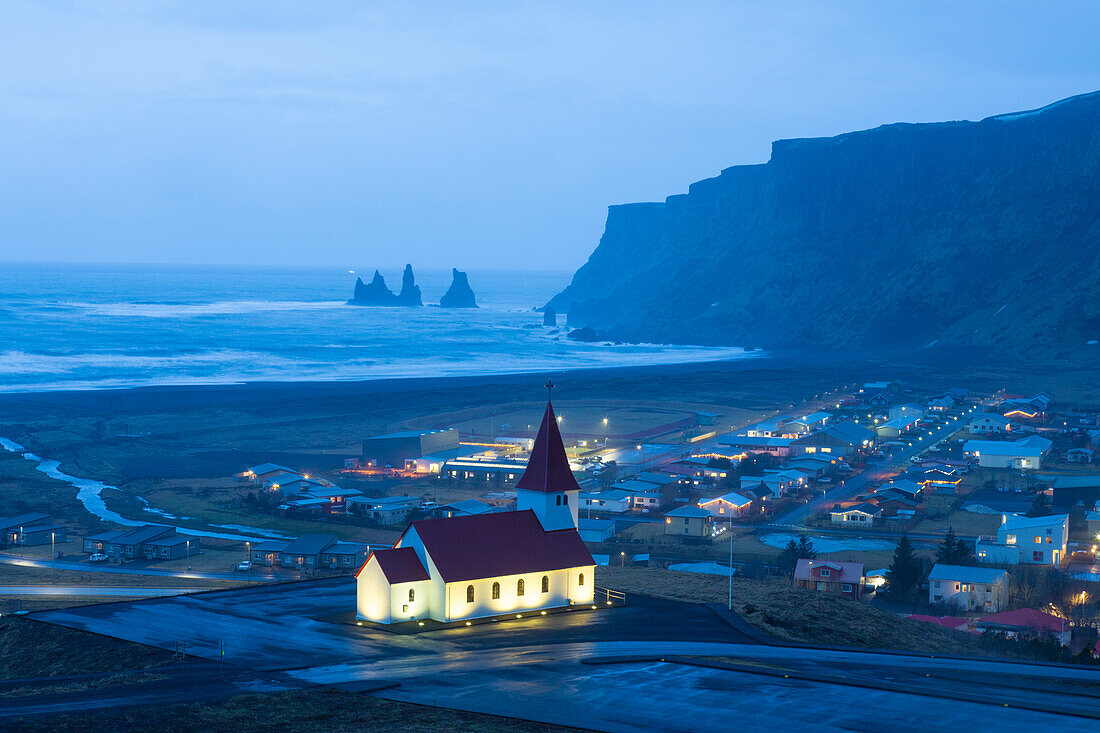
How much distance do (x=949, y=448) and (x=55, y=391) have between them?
88.9m

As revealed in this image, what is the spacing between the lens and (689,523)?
61406 mm

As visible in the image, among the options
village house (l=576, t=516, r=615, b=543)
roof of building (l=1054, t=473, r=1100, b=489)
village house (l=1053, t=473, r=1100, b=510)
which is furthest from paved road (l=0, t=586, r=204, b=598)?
roof of building (l=1054, t=473, r=1100, b=489)

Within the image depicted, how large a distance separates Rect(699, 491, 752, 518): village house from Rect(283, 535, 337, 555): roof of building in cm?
2201

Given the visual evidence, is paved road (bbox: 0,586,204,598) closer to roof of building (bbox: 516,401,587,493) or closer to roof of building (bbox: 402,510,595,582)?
roof of building (bbox: 402,510,595,582)

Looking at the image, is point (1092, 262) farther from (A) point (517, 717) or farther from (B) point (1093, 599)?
(A) point (517, 717)

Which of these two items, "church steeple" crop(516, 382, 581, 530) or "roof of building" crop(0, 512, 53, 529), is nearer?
"church steeple" crop(516, 382, 581, 530)

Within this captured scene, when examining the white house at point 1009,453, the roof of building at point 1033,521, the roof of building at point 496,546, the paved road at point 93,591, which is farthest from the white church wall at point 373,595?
the white house at point 1009,453

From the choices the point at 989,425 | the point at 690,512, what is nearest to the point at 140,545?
the point at 690,512

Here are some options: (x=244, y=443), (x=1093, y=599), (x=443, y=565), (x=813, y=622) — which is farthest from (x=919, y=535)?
(x=244, y=443)

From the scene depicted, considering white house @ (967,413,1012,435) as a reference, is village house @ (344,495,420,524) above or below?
below

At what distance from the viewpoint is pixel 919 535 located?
62.0m

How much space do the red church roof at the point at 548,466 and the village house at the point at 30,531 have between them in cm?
2969

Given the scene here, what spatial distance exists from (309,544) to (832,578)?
23.0m

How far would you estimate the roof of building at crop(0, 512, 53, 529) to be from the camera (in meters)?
58.9
